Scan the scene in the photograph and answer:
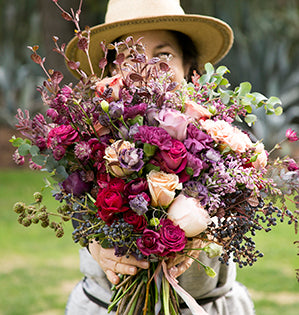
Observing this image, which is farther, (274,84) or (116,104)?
(274,84)

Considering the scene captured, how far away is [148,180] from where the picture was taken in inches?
55.5

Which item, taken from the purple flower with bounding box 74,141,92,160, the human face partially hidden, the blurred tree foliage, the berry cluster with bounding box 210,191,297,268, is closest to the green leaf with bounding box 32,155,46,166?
the purple flower with bounding box 74,141,92,160

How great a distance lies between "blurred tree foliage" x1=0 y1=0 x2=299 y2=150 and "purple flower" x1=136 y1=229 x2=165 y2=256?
5786mm

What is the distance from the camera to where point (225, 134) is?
146 centimetres

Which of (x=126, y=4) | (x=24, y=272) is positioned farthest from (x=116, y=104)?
(x=24, y=272)

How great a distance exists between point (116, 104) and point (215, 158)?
0.32 m

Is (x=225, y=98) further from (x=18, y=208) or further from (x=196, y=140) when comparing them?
(x=18, y=208)

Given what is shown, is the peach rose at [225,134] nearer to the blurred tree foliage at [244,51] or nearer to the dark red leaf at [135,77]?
the dark red leaf at [135,77]

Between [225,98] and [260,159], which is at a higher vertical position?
[225,98]

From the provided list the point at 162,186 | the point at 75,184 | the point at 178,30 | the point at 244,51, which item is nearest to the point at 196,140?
the point at 162,186

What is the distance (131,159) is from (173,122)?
0.17 m

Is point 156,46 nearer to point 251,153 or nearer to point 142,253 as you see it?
point 251,153

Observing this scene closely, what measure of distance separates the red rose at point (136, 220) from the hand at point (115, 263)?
15 centimetres

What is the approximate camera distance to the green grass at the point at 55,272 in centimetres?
404
